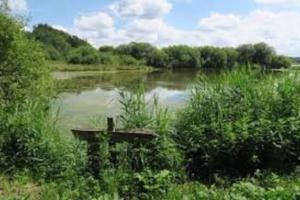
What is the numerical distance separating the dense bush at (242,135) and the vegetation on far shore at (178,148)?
0.5 inches

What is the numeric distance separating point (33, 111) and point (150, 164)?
2180mm

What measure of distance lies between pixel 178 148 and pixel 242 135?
0.87 meters

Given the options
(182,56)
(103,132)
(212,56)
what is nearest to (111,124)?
(103,132)

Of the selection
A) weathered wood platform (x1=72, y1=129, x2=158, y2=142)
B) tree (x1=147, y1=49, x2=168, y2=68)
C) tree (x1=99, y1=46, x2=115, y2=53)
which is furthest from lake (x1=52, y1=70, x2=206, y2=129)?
tree (x1=99, y1=46, x2=115, y2=53)

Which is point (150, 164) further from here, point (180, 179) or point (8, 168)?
point (8, 168)

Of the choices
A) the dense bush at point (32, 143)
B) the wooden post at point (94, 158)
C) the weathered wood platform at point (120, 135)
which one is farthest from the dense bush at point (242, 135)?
the dense bush at point (32, 143)

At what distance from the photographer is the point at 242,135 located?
6.37 meters

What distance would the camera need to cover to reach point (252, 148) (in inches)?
253

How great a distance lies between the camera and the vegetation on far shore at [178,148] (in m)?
5.49

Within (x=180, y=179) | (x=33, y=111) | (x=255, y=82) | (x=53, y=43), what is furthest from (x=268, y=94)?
(x=53, y=43)

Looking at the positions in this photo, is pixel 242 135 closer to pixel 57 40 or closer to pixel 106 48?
pixel 57 40

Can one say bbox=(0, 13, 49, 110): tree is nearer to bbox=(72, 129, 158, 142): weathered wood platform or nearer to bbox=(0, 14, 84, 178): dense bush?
bbox=(0, 14, 84, 178): dense bush

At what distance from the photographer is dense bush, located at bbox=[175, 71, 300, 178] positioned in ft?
21.0

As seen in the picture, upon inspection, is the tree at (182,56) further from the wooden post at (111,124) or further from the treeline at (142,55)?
the wooden post at (111,124)
